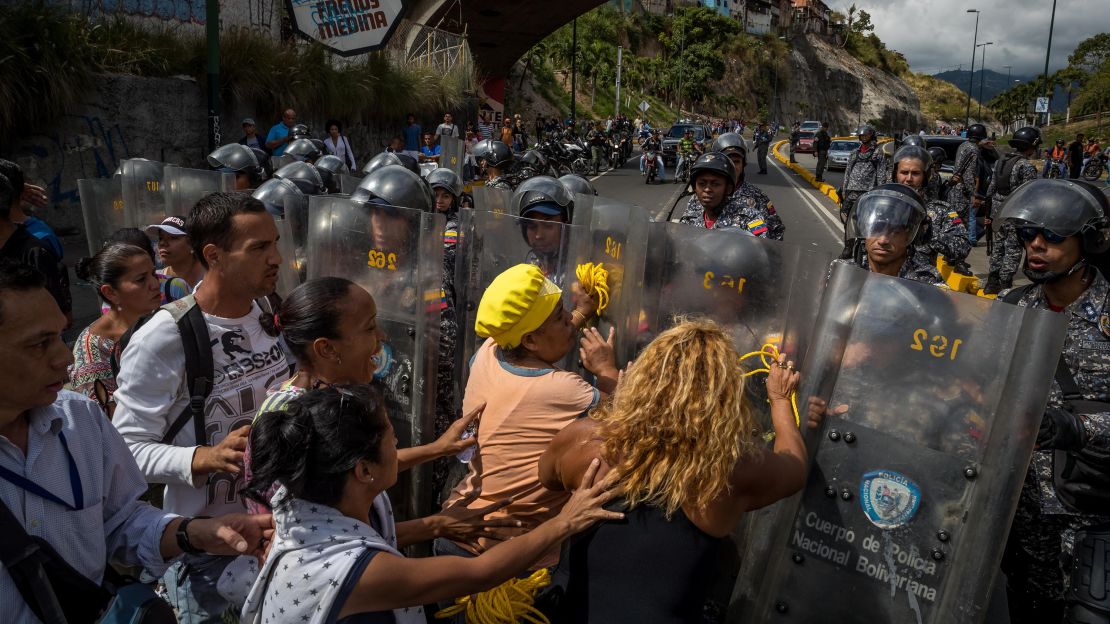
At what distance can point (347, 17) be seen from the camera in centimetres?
2086

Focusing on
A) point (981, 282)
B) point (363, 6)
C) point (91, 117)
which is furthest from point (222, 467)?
point (363, 6)

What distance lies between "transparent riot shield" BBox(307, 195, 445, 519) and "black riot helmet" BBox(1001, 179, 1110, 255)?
208cm

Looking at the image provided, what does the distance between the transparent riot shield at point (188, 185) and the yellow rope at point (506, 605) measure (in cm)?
406

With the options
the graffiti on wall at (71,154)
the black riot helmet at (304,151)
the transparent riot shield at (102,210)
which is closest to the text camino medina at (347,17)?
the graffiti on wall at (71,154)

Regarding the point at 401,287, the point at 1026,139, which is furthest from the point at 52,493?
the point at 1026,139

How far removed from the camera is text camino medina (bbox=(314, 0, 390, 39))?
2008cm

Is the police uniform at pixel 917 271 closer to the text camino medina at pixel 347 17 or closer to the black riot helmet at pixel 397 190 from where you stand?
the black riot helmet at pixel 397 190

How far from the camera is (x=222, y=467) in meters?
2.04

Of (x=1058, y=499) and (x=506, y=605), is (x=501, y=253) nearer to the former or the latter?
(x=506, y=605)

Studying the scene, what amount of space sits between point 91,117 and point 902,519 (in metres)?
12.5

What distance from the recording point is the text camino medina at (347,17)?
20078 millimetres

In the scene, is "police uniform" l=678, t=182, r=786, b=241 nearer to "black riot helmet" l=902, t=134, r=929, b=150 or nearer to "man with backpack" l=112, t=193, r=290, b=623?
"black riot helmet" l=902, t=134, r=929, b=150

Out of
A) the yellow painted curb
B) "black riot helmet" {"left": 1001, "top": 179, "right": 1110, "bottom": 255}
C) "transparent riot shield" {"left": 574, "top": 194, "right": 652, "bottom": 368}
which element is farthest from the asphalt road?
"black riot helmet" {"left": 1001, "top": 179, "right": 1110, "bottom": 255}

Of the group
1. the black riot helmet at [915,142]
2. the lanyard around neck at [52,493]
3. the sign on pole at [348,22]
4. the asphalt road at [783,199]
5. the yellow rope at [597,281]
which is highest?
the sign on pole at [348,22]
